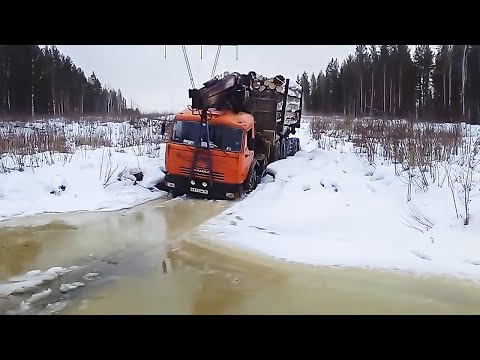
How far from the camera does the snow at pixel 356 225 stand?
6.49m

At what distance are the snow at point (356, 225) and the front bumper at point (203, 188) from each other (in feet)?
2.08

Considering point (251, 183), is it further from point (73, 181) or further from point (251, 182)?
point (73, 181)

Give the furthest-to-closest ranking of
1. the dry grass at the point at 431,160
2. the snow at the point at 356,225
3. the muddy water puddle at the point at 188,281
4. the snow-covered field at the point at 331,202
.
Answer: the dry grass at the point at 431,160 → the snow-covered field at the point at 331,202 → the snow at the point at 356,225 → the muddy water puddle at the point at 188,281

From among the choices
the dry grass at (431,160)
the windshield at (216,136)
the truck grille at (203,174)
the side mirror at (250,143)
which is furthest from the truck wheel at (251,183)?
the dry grass at (431,160)

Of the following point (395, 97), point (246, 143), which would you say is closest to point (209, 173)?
point (246, 143)

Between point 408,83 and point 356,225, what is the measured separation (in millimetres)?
36789

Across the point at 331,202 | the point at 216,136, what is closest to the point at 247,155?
the point at 216,136

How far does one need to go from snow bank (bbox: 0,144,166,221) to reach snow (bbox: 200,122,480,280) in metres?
3.21

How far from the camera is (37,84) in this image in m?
37.5

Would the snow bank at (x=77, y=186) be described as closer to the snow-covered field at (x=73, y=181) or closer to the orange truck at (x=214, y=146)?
the snow-covered field at (x=73, y=181)

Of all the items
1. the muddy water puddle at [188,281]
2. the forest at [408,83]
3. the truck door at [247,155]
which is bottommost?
the muddy water puddle at [188,281]

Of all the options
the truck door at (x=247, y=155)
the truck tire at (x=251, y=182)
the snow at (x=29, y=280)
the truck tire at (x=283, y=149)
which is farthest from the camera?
the truck tire at (x=283, y=149)

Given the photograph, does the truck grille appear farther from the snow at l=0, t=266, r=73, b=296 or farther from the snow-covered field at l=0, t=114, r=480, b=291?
the snow at l=0, t=266, r=73, b=296
